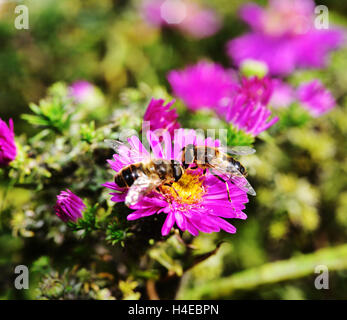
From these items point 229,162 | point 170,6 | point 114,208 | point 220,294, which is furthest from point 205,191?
point 170,6

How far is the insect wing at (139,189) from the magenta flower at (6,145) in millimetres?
299

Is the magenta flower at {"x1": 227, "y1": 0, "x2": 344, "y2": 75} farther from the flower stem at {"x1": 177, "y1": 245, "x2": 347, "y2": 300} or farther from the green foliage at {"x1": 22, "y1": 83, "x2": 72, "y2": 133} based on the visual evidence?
the green foliage at {"x1": 22, "y1": 83, "x2": 72, "y2": 133}

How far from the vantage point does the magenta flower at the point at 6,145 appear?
72 centimetres

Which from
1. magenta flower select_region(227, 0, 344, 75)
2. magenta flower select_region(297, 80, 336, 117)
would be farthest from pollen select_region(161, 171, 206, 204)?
magenta flower select_region(227, 0, 344, 75)

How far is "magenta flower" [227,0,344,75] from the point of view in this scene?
1.50m

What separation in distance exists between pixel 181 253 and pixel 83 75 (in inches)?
38.7

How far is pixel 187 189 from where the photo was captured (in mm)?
751

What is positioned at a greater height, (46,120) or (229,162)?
(46,120)

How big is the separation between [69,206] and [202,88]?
650 millimetres

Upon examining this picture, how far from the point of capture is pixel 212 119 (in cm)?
103

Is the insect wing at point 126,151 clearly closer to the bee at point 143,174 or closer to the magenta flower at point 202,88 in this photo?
the bee at point 143,174

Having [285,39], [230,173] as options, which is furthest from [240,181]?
[285,39]
